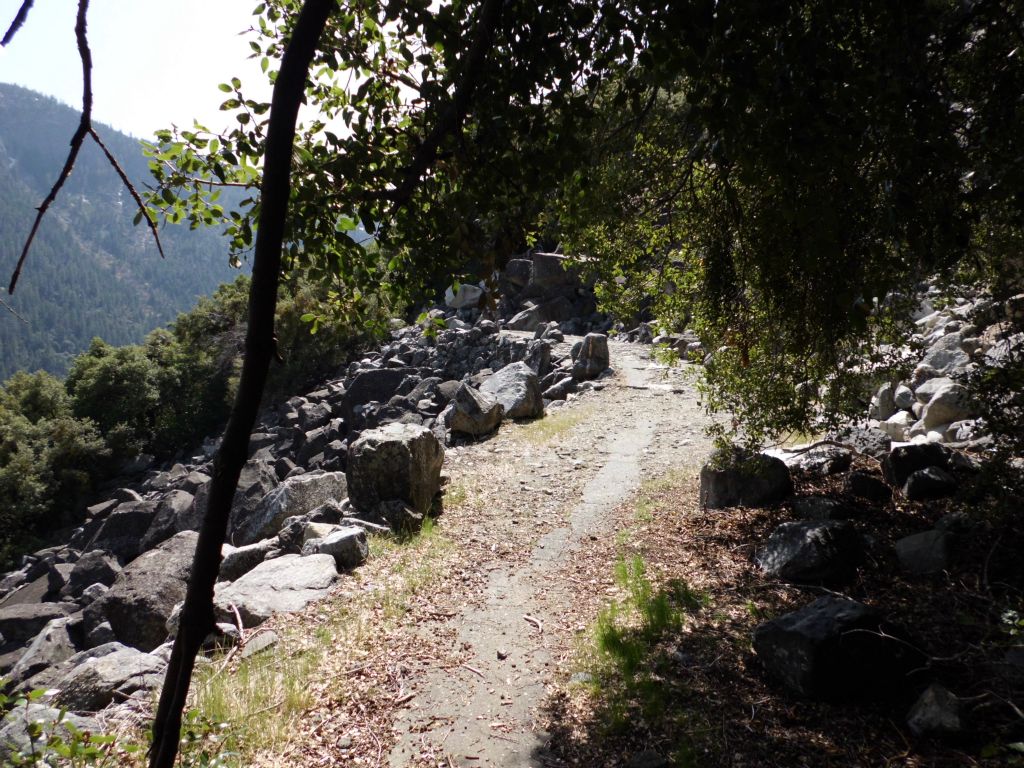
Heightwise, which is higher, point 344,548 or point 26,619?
point 344,548

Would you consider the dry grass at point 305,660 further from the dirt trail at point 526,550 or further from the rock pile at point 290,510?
the dirt trail at point 526,550

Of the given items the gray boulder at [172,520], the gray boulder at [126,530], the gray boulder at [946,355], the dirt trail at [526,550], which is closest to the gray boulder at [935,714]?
the dirt trail at [526,550]

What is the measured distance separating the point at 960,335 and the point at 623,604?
28.9ft

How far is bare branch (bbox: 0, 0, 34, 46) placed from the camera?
50.6 inches

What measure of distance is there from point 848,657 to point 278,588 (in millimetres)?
5554

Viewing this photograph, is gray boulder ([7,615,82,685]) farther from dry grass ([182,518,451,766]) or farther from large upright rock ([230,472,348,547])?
dry grass ([182,518,451,766])

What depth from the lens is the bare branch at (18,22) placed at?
128 cm

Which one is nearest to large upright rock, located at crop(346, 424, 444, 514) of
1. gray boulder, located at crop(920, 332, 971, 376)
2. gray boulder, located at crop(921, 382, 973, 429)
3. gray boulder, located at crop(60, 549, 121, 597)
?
gray boulder, located at crop(921, 382, 973, 429)

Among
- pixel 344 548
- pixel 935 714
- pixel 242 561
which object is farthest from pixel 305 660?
pixel 935 714

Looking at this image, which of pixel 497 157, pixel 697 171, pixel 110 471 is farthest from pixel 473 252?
pixel 110 471

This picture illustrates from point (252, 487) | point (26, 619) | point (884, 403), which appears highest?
point (884, 403)

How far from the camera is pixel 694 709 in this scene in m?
4.17

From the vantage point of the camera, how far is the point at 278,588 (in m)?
6.80

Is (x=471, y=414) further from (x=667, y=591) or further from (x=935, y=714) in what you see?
(x=935, y=714)
